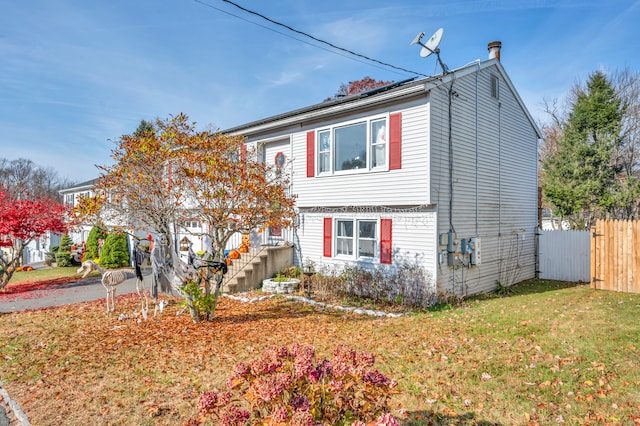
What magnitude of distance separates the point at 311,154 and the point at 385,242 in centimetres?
422

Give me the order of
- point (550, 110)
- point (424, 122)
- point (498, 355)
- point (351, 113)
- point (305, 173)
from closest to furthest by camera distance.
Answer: point (498, 355) → point (424, 122) → point (351, 113) → point (305, 173) → point (550, 110)

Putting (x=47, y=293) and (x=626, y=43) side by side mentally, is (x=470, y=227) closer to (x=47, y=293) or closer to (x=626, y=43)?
(x=47, y=293)

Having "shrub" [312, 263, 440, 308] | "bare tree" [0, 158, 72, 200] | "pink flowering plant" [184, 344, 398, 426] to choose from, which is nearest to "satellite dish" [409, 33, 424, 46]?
"shrub" [312, 263, 440, 308]

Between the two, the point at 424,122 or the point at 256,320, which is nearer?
the point at 256,320

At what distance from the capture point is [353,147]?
39.2 ft

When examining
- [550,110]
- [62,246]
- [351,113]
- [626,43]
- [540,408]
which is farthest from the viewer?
[550,110]

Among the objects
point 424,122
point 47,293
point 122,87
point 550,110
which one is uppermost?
point 550,110

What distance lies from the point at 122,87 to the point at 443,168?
13.2 m

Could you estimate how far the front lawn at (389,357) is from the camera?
4.42 meters

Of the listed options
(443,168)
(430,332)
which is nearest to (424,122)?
(443,168)

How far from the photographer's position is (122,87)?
1492 cm

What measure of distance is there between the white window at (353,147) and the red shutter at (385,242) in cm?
178

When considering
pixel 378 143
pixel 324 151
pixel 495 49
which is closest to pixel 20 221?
pixel 324 151

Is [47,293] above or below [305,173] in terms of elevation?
below
